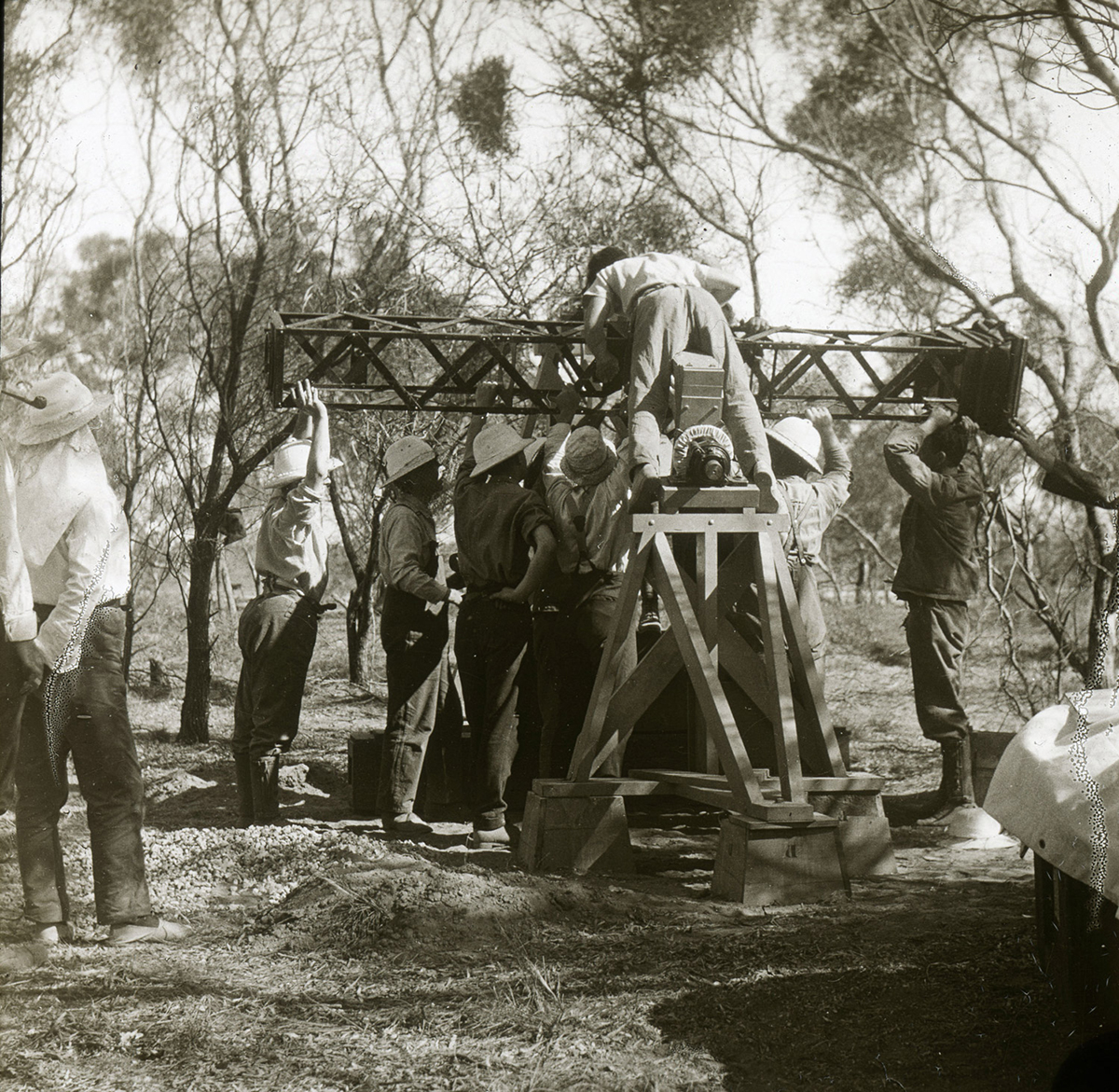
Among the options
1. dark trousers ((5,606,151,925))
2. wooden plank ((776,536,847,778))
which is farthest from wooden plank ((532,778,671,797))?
dark trousers ((5,606,151,925))

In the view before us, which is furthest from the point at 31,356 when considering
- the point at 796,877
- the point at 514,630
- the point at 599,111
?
the point at 599,111

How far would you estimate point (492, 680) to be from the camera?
6098 millimetres

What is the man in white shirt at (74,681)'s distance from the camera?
150 inches

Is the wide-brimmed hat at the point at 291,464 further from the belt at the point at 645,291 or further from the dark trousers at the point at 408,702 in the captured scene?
the belt at the point at 645,291

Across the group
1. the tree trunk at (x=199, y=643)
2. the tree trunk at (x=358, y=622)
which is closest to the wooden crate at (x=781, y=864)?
the tree trunk at (x=199, y=643)

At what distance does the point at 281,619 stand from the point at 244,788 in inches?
37.2

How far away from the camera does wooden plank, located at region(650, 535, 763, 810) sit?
4711 millimetres

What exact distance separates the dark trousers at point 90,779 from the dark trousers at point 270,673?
2.01 m

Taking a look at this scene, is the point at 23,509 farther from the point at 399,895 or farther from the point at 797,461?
the point at 797,461

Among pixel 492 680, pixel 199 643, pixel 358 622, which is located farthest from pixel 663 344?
pixel 358 622

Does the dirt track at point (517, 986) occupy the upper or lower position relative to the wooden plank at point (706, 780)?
lower

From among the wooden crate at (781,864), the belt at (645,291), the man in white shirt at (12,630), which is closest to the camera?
the man in white shirt at (12,630)

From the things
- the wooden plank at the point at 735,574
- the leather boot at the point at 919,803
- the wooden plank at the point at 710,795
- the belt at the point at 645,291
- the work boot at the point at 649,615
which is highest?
the belt at the point at 645,291

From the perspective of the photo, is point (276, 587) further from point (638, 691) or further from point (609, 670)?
point (638, 691)
